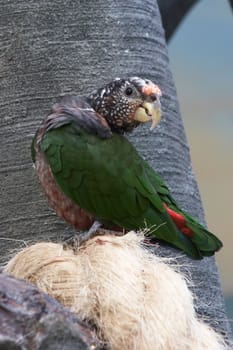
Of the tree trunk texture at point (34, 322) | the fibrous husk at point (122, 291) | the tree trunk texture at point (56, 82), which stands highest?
the tree trunk texture at point (34, 322)

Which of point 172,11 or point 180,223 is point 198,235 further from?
point 172,11

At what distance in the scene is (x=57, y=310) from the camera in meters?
0.58

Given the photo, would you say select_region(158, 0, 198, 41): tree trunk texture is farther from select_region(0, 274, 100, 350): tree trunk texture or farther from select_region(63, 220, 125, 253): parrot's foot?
select_region(0, 274, 100, 350): tree trunk texture

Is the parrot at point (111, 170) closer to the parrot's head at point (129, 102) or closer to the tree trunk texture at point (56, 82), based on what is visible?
the parrot's head at point (129, 102)

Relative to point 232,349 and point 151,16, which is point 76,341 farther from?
point 151,16

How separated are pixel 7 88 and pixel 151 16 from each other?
0.17 m

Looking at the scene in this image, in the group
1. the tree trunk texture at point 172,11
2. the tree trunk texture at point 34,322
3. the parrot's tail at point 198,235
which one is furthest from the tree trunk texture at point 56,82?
the tree trunk texture at point 172,11

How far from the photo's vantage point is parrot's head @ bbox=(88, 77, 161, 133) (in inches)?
30.0

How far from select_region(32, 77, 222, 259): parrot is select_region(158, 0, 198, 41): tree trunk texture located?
2.50 feet

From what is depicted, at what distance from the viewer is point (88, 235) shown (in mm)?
721

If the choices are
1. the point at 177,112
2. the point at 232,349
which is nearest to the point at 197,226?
the point at 232,349

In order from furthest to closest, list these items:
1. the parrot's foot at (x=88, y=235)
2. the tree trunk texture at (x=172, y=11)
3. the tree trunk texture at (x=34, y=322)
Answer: the tree trunk texture at (x=172, y=11) → the parrot's foot at (x=88, y=235) → the tree trunk texture at (x=34, y=322)

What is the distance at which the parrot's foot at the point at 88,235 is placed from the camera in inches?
27.5

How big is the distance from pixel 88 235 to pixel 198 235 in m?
0.10
